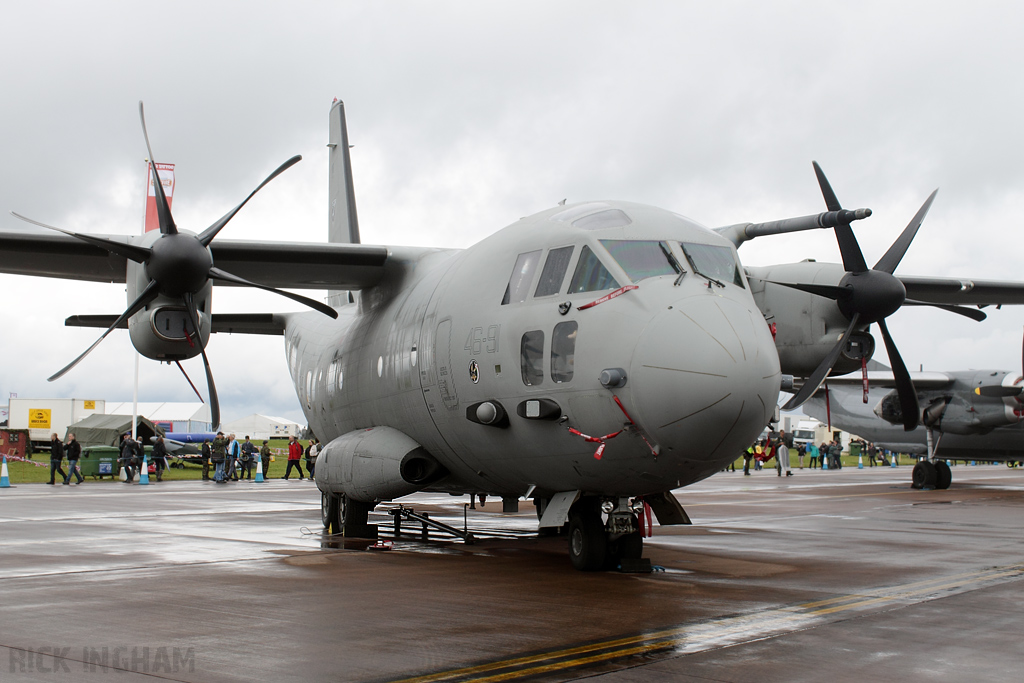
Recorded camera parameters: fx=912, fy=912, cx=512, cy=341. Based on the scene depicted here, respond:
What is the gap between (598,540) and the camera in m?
9.46

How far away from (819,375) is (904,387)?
283 cm

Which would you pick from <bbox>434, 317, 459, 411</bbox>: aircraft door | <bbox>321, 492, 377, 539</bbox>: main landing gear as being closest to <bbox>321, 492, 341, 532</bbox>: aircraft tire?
<bbox>321, 492, 377, 539</bbox>: main landing gear

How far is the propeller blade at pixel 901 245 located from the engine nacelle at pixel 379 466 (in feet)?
23.5

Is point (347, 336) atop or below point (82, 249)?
below

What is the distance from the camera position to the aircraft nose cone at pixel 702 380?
7566 mm

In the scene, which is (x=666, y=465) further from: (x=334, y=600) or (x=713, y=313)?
(x=334, y=600)

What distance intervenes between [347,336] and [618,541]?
6.78 metres

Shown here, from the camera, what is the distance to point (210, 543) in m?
12.1

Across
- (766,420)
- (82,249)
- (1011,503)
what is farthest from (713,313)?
(1011,503)

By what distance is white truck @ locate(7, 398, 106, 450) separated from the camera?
4944 centimetres

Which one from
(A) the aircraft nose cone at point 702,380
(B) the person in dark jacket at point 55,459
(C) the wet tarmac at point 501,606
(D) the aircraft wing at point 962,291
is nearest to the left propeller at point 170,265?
(C) the wet tarmac at point 501,606

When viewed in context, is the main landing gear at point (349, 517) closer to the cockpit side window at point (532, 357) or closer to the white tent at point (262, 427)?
the cockpit side window at point (532, 357)

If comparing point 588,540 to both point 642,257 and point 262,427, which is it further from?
point 262,427

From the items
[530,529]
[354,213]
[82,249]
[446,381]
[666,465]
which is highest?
[354,213]
